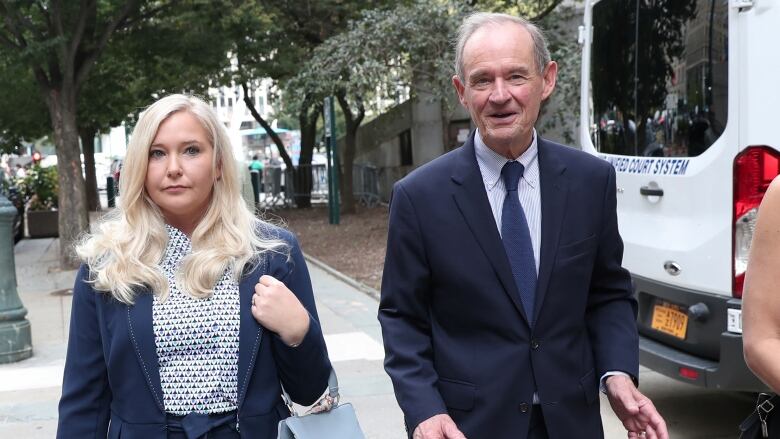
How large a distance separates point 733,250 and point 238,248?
116 inches

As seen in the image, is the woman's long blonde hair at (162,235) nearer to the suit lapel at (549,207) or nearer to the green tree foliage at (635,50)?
the suit lapel at (549,207)

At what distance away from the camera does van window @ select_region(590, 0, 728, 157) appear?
4938mm

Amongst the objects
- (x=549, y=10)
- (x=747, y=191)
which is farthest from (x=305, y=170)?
(x=747, y=191)

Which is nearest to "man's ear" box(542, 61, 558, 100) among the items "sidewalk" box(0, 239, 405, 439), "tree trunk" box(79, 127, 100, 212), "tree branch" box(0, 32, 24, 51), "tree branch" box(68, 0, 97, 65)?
"sidewalk" box(0, 239, 405, 439)

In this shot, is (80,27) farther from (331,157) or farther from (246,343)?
(246,343)

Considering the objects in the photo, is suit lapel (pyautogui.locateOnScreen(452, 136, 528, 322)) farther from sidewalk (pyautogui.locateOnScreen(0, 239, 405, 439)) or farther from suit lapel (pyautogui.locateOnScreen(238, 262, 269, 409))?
sidewalk (pyautogui.locateOnScreen(0, 239, 405, 439))

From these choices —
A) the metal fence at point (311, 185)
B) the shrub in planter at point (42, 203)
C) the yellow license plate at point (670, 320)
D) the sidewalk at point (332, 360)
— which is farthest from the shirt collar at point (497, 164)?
the metal fence at point (311, 185)

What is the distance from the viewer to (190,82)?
19.6 m

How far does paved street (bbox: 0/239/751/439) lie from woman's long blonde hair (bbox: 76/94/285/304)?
0.84 m

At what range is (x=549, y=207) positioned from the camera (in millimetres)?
2689

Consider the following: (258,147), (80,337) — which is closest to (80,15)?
(80,337)

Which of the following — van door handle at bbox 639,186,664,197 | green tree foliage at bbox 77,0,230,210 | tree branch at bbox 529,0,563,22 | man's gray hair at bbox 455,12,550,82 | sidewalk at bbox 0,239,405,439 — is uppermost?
tree branch at bbox 529,0,563,22

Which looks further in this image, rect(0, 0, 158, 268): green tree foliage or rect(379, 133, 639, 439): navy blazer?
rect(0, 0, 158, 268): green tree foliage

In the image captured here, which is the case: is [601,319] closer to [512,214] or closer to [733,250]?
[512,214]
